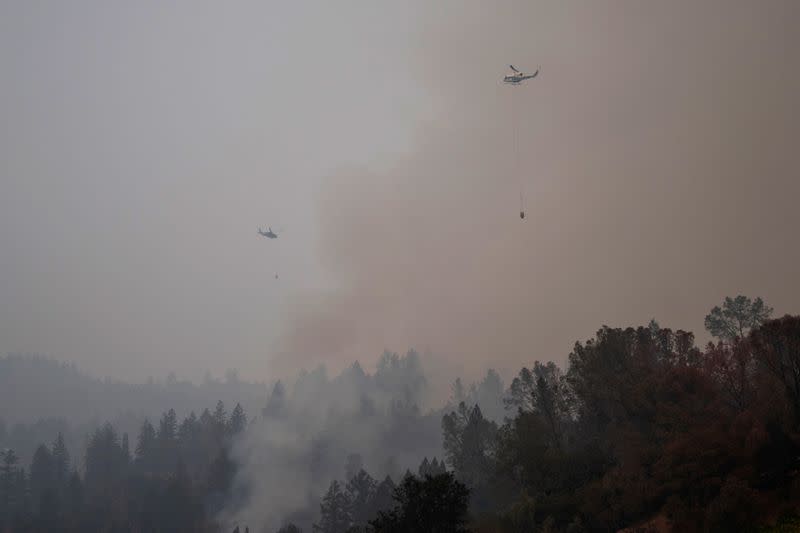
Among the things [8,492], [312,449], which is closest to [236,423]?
[312,449]

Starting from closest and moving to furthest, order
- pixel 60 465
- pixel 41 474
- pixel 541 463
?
pixel 541 463
pixel 41 474
pixel 60 465

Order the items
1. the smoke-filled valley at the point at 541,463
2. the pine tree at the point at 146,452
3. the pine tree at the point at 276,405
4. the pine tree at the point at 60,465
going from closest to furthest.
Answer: the smoke-filled valley at the point at 541,463 → the pine tree at the point at 60,465 → the pine tree at the point at 146,452 → the pine tree at the point at 276,405

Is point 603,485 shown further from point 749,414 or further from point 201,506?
point 201,506

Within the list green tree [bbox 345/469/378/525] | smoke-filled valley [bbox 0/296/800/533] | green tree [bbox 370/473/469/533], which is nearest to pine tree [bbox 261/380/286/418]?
smoke-filled valley [bbox 0/296/800/533]

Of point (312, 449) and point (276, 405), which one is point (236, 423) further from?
point (312, 449)

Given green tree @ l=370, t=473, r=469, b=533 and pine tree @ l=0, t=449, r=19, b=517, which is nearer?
green tree @ l=370, t=473, r=469, b=533

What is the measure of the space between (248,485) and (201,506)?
14.2 metres

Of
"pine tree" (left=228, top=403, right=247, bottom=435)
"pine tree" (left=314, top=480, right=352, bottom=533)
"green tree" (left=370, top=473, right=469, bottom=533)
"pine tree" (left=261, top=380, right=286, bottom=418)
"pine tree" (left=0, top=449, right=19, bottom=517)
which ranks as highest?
"pine tree" (left=261, top=380, right=286, bottom=418)

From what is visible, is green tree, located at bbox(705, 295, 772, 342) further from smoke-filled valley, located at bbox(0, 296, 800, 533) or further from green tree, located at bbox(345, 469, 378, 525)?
green tree, located at bbox(345, 469, 378, 525)

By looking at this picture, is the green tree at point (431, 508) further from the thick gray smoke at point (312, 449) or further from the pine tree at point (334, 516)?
the thick gray smoke at point (312, 449)

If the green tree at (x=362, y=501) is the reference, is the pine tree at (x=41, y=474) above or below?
above

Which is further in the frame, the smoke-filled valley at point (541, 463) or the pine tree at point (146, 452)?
the pine tree at point (146, 452)

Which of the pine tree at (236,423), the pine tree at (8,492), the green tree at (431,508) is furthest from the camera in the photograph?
the pine tree at (236,423)

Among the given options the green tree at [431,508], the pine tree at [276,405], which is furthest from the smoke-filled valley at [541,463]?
the pine tree at [276,405]
